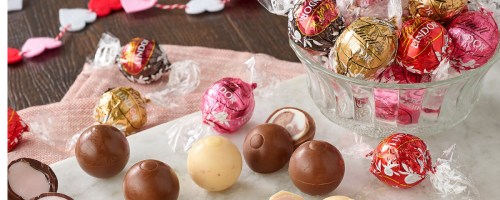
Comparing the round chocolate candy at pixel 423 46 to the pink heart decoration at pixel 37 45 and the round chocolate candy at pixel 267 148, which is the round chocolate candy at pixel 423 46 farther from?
the pink heart decoration at pixel 37 45

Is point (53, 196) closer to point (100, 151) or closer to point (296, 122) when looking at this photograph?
point (100, 151)

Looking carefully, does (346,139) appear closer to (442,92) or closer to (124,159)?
(442,92)

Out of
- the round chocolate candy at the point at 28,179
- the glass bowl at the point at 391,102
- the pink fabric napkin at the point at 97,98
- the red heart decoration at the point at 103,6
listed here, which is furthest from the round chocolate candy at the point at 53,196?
the red heart decoration at the point at 103,6

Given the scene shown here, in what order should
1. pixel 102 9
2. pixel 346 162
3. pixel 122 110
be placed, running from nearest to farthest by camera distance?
pixel 346 162 < pixel 122 110 < pixel 102 9

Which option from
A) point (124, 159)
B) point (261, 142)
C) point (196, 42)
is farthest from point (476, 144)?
point (196, 42)

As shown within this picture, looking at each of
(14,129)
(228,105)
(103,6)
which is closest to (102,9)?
(103,6)

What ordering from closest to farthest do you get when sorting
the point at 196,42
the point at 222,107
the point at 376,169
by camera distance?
1. the point at 376,169
2. the point at 222,107
3. the point at 196,42
